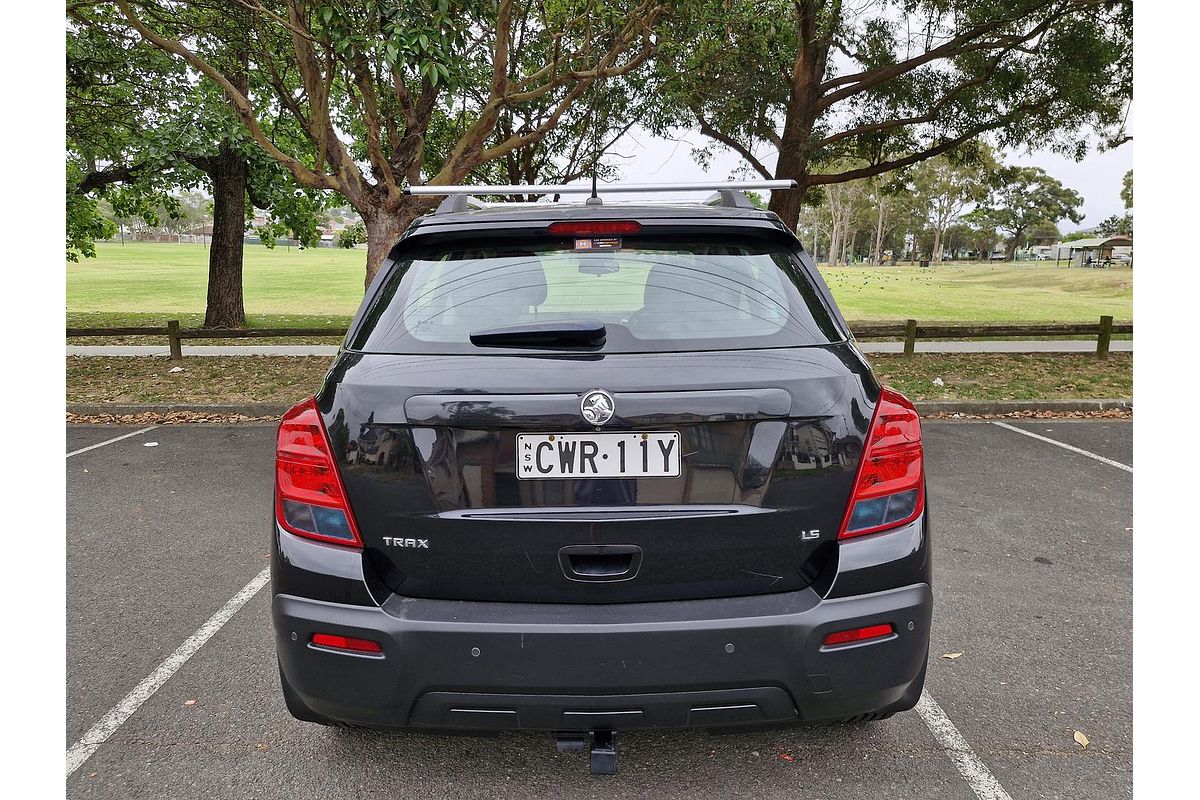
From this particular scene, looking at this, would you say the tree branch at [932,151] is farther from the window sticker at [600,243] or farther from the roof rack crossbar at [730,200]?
the window sticker at [600,243]

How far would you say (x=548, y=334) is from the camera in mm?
2076

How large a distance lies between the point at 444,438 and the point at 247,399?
8171mm

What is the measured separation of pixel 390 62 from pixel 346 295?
34.5 metres

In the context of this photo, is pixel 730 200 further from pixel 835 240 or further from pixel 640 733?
pixel 835 240

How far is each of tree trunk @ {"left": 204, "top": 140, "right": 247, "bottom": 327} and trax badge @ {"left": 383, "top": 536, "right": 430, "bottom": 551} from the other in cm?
1612

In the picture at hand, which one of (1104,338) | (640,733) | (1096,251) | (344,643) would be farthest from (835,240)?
(344,643)

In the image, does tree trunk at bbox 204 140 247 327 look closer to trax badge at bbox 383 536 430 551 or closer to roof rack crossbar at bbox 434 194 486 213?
→ roof rack crossbar at bbox 434 194 486 213

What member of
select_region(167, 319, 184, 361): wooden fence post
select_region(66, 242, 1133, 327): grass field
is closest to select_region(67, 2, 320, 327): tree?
select_region(66, 242, 1133, 327): grass field

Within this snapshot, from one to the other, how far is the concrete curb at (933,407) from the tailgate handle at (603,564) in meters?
7.55

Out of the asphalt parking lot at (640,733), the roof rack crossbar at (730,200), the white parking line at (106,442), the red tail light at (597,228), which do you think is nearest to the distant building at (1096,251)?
the asphalt parking lot at (640,733)

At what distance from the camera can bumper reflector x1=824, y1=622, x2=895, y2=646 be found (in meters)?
2.01

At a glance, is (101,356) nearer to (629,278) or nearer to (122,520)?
(122,520)

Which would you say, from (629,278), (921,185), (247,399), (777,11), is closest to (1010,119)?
(777,11)

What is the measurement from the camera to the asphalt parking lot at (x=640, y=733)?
2512 millimetres
